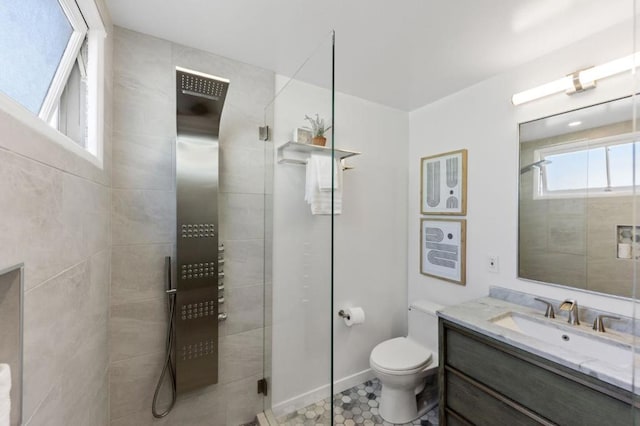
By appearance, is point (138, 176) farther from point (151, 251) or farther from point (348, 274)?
point (348, 274)

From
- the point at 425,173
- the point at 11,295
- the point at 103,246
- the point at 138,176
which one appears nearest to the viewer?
the point at 11,295

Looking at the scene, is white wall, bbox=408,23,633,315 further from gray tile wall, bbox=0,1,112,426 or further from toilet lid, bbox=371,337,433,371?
gray tile wall, bbox=0,1,112,426

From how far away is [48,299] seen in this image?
0.71m

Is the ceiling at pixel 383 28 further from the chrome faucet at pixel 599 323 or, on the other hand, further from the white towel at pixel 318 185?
the chrome faucet at pixel 599 323

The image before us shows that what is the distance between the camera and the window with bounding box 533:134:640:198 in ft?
4.17

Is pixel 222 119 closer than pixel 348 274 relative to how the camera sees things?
Yes

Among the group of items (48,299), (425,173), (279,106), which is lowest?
(48,299)

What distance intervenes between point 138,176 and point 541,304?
247 centimetres

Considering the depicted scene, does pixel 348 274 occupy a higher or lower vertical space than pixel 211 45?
lower

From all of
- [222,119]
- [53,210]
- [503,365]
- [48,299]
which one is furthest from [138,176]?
[503,365]

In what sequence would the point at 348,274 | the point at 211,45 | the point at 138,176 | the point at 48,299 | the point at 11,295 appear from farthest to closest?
the point at 348,274 < the point at 211,45 < the point at 138,176 < the point at 48,299 < the point at 11,295

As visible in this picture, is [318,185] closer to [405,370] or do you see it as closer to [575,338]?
[405,370]

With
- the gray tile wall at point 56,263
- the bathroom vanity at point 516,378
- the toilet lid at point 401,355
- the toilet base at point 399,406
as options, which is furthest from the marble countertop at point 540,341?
the gray tile wall at point 56,263

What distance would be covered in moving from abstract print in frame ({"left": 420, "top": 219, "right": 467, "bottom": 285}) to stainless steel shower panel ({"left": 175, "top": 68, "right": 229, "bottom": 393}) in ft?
5.67
